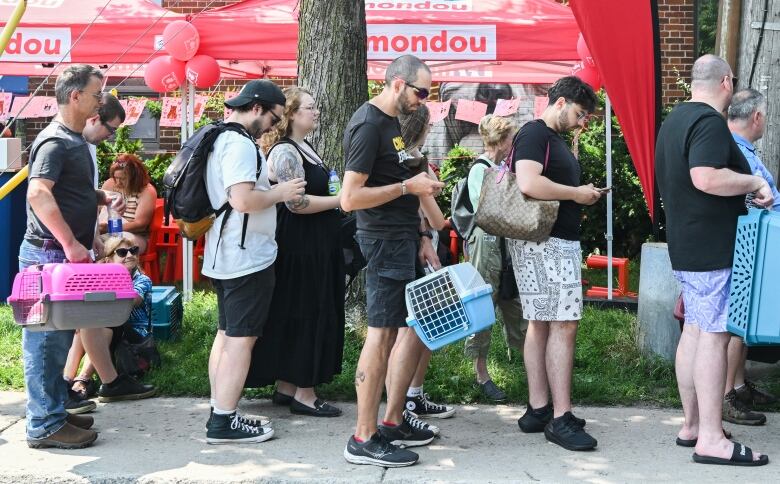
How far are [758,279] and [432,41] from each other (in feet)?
16.6

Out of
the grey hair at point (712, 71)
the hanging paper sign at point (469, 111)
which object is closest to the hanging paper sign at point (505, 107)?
the hanging paper sign at point (469, 111)

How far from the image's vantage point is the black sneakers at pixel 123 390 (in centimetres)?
600

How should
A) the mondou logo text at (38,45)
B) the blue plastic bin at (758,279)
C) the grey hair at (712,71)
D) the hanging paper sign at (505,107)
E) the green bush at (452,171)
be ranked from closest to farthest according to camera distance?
1. the blue plastic bin at (758,279)
2. the grey hair at (712,71)
3. the mondou logo text at (38,45)
4. the green bush at (452,171)
5. the hanging paper sign at (505,107)

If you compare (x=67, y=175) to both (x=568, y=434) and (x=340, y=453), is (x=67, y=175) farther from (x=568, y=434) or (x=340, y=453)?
(x=568, y=434)

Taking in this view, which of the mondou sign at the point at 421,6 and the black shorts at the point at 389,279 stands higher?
the mondou sign at the point at 421,6

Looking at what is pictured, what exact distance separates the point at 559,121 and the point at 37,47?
5.92 m

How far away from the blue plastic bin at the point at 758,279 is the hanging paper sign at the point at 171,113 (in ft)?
28.2

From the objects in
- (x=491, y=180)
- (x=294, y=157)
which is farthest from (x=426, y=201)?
(x=294, y=157)

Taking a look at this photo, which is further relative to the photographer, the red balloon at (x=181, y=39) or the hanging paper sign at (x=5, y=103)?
the hanging paper sign at (x=5, y=103)

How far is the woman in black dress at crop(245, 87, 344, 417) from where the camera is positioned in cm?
552

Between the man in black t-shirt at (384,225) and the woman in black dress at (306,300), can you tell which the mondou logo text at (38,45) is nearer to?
the woman in black dress at (306,300)

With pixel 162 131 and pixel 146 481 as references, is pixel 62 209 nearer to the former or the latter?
pixel 146 481

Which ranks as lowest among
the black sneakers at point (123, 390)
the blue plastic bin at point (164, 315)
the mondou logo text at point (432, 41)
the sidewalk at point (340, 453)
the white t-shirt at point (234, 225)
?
the sidewalk at point (340, 453)

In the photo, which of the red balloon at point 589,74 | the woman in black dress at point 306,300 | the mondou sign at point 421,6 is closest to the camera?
the woman in black dress at point 306,300
